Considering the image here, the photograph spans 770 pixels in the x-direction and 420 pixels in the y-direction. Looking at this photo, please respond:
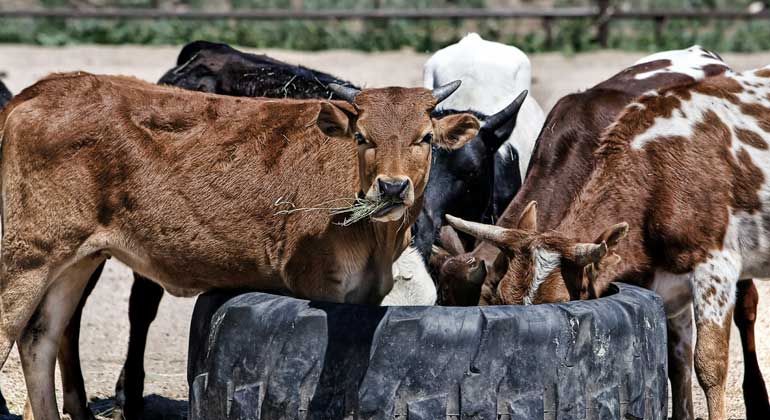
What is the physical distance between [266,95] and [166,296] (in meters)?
1.89

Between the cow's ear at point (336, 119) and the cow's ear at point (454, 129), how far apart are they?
14.4 inches

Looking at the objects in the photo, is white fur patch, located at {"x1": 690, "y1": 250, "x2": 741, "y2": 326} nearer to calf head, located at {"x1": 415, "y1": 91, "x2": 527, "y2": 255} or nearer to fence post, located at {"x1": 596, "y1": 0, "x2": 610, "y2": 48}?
calf head, located at {"x1": 415, "y1": 91, "x2": 527, "y2": 255}

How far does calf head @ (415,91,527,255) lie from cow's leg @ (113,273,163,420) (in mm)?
1625

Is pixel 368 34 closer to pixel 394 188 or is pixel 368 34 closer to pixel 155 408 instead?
pixel 155 408

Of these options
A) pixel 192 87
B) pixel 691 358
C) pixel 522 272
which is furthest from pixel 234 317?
pixel 192 87

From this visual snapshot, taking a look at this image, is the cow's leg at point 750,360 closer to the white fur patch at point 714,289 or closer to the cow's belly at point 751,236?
the cow's belly at point 751,236

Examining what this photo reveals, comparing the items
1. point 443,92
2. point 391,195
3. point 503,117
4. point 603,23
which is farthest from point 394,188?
point 603,23

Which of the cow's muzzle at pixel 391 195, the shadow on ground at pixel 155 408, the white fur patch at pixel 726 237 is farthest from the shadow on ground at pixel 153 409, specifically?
the white fur patch at pixel 726 237

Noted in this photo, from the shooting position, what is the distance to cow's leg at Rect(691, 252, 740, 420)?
5.52m

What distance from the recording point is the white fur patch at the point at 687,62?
7.45 metres

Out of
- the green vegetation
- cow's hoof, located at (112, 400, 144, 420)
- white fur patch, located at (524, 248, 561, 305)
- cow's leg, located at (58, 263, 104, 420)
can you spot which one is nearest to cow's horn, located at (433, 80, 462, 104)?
white fur patch, located at (524, 248, 561, 305)

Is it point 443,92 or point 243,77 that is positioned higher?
point 443,92

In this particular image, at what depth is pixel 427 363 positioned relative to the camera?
4.21 m

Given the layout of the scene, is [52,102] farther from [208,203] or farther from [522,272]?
[522,272]
